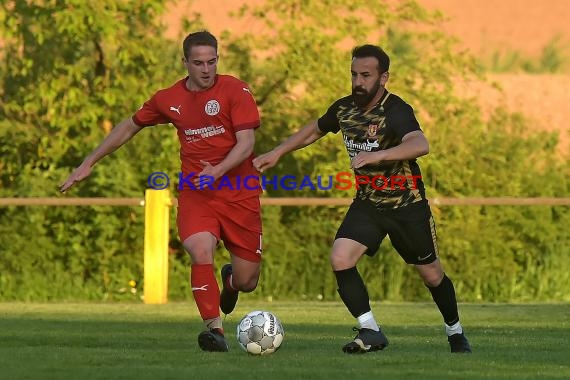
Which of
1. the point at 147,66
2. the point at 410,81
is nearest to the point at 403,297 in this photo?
the point at 410,81

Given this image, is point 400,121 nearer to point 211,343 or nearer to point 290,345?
point 211,343

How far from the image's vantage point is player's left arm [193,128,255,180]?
30.5ft

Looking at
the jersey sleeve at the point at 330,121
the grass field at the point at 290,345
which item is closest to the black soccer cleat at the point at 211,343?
the grass field at the point at 290,345

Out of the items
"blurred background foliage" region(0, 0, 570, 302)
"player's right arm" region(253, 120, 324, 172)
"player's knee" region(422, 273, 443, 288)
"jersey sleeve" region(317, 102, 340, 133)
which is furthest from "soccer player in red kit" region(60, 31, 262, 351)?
"blurred background foliage" region(0, 0, 570, 302)

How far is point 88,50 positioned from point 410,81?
4.25m

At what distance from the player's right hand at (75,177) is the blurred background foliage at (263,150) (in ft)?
25.1

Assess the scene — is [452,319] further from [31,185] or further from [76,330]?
[31,185]

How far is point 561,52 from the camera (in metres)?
47.7

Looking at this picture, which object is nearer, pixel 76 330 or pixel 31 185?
pixel 76 330

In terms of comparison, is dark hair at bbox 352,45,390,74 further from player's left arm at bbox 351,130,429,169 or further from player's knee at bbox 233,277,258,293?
player's knee at bbox 233,277,258,293

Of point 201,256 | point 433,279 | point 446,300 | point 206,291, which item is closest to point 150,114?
point 201,256

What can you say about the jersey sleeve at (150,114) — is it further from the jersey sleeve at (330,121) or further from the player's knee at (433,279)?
the player's knee at (433,279)

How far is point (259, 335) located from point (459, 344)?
1.25 m

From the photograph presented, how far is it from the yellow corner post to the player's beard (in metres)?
7.30
